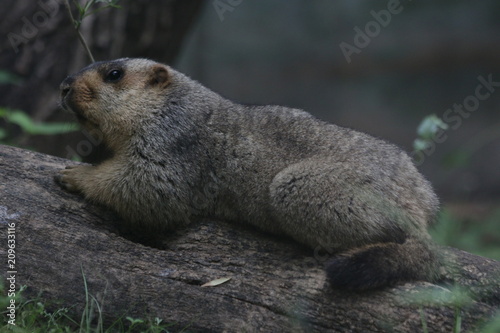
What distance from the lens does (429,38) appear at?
57.6 ft

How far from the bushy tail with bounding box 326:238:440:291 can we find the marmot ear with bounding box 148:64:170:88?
2892mm

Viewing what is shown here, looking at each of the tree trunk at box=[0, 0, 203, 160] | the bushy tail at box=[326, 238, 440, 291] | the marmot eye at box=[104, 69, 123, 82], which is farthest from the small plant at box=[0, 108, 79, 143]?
the bushy tail at box=[326, 238, 440, 291]

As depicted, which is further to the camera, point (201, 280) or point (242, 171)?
point (242, 171)

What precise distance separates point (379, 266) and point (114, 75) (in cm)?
357

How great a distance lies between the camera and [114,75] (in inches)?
265

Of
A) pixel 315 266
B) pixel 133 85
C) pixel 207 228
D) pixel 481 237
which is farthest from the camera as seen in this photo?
pixel 481 237

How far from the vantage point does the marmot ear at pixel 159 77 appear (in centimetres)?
696

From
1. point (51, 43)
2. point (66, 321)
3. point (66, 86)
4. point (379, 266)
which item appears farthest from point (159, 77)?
point (379, 266)

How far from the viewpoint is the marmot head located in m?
6.57

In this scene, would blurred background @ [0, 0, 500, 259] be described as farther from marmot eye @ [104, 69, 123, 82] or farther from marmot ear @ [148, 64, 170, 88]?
marmot eye @ [104, 69, 123, 82]

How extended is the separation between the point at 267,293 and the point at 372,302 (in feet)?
3.17

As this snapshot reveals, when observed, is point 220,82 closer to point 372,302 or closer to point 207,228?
point 207,228

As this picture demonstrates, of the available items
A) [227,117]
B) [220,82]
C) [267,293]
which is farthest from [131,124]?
[220,82]

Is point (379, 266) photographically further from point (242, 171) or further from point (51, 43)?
point (51, 43)
